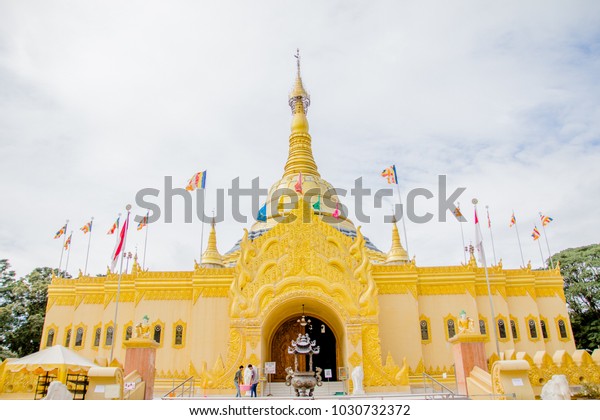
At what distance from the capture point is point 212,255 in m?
37.6

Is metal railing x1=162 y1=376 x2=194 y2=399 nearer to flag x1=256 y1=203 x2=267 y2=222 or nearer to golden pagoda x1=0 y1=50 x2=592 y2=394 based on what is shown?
golden pagoda x1=0 y1=50 x2=592 y2=394

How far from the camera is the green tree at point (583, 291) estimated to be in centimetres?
3817

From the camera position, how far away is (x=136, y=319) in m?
28.3

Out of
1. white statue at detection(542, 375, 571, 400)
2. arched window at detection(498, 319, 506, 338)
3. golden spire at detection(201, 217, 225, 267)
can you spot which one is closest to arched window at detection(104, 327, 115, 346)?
golden spire at detection(201, 217, 225, 267)

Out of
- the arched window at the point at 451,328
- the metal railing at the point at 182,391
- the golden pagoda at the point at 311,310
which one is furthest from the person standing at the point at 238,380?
the arched window at the point at 451,328

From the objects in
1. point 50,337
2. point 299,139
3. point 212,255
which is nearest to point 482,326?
point 212,255

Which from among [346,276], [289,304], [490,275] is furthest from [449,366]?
[289,304]

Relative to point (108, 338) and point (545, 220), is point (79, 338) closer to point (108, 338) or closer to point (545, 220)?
point (108, 338)

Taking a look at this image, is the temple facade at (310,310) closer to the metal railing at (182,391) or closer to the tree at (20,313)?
the metal railing at (182,391)

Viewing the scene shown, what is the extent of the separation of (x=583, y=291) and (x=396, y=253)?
1775cm

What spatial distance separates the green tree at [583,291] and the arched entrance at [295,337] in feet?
76.9

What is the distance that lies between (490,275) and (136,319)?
73.9ft
